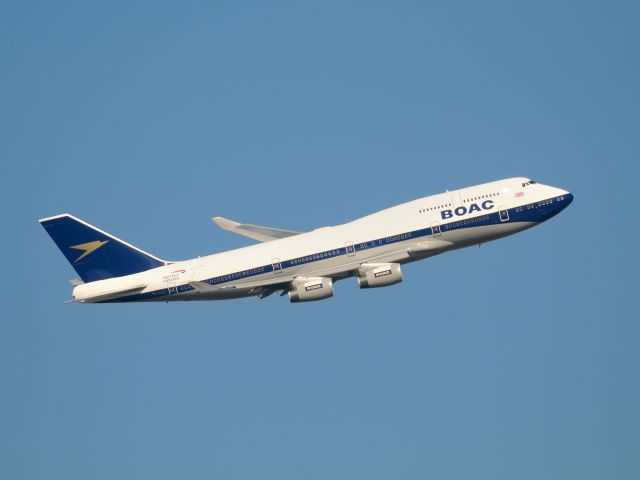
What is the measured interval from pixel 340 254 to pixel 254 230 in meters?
13.5

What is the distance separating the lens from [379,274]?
259 feet

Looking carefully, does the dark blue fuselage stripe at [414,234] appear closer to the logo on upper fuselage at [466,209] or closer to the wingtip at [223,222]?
the logo on upper fuselage at [466,209]

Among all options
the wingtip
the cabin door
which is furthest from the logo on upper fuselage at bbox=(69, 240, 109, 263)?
the cabin door

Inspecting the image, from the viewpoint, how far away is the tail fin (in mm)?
84938

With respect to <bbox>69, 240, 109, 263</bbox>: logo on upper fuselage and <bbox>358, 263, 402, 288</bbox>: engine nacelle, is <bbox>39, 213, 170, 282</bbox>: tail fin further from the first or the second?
<bbox>358, 263, 402, 288</bbox>: engine nacelle

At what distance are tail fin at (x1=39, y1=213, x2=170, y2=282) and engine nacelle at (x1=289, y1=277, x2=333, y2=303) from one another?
14.2 m

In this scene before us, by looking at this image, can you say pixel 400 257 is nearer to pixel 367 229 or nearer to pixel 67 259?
pixel 367 229

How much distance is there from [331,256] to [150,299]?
1770 centimetres

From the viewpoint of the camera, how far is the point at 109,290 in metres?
82.6

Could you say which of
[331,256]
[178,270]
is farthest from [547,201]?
[178,270]

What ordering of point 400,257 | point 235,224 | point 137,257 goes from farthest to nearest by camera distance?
1. point 235,224
2. point 137,257
3. point 400,257

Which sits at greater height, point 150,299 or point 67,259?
point 67,259

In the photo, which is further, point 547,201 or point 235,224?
point 235,224

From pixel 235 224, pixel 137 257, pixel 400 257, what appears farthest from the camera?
pixel 235 224
